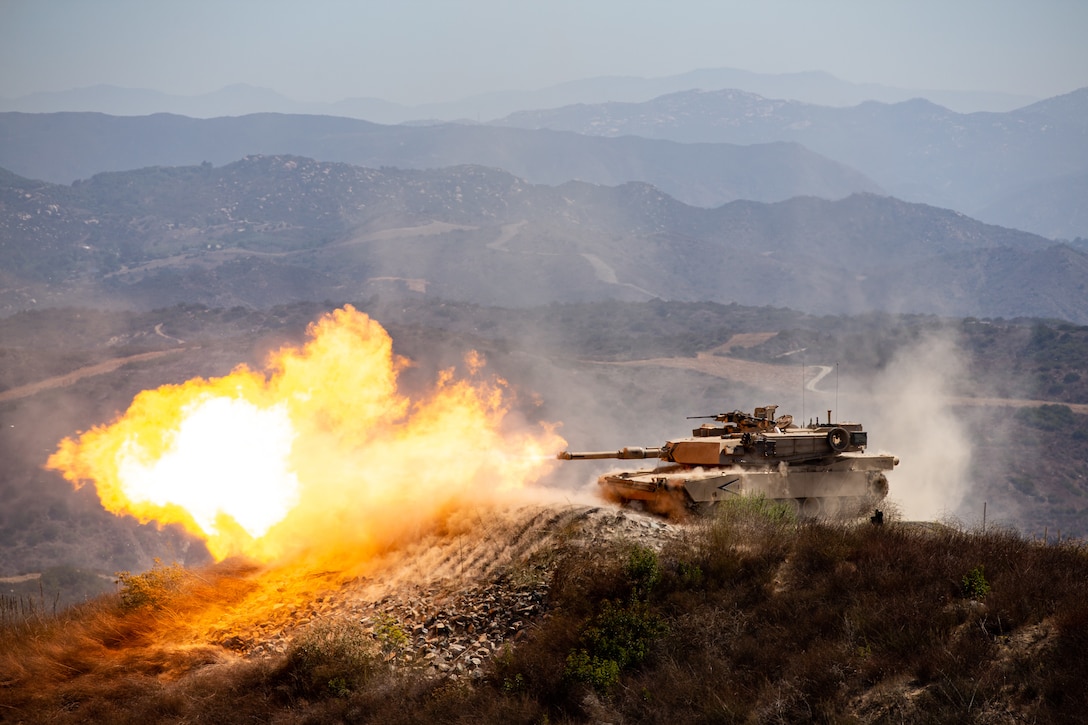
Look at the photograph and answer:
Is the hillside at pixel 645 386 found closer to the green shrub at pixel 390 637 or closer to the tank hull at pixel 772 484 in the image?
the tank hull at pixel 772 484

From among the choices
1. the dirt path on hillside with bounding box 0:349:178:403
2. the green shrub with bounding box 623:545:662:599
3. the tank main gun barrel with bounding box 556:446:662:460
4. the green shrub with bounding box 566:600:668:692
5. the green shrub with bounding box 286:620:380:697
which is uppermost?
the tank main gun barrel with bounding box 556:446:662:460

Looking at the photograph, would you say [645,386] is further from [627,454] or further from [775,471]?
[775,471]

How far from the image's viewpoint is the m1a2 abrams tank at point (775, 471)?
83.7 feet

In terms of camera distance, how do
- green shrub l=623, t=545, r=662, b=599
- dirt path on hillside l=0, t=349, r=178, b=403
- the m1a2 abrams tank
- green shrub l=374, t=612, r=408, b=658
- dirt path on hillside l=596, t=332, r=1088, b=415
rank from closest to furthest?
green shrub l=623, t=545, r=662, b=599 < green shrub l=374, t=612, r=408, b=658 < the m1a2 abrams tank < dirt path on hillside l=0, t=349, r=178, b=403 < dirt path on hillside l=596, t=332, r=1088, b=415

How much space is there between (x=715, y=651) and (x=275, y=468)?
14970 mm


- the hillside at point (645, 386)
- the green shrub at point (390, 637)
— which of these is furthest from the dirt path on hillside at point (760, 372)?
the green shrub at point (390, 637)

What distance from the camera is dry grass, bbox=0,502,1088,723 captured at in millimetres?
16156

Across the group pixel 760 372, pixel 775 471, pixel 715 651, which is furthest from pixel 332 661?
pixel 760 372

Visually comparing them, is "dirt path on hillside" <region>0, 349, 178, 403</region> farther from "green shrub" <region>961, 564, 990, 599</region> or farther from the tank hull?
"green shrub" <region>961, 564, 990, 599</region>

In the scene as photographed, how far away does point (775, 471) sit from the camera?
26.5m

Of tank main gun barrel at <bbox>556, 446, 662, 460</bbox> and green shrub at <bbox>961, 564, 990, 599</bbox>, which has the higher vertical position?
tank main gun barrel at <bbox>556, 446, 662, 460</bbox>

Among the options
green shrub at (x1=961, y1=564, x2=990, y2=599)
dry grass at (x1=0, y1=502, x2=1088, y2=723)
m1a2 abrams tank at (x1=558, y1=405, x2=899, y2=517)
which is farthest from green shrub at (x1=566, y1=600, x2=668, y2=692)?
m1a2 abrams tank at (x1=558, y1=405, x2=899, y2=517)

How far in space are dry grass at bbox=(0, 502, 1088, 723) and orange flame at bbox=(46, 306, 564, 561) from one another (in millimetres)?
4809

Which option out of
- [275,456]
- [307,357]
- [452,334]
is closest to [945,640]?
[275,456]
